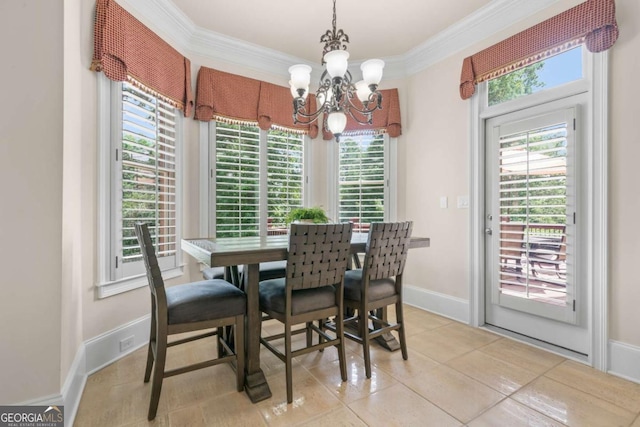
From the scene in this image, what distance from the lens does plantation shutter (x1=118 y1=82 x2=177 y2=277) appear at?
2.36 m

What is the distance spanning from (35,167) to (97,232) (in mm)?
822

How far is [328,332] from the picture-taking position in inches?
106

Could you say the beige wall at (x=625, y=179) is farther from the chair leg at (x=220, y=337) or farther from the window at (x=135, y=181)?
Result: the window at (x=135, y=181)

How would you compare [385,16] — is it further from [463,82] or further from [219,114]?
[219,114]

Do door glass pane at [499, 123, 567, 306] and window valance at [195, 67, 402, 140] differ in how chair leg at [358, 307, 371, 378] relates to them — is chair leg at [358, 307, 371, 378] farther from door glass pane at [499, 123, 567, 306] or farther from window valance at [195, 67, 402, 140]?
window valance at [195, 67, 402, 140]

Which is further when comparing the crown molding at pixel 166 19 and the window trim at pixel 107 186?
the crown molding at pixel 166 19

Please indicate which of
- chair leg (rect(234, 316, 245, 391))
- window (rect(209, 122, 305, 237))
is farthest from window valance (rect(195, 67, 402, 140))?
chair leg (rect(234, 316, 245, 391))

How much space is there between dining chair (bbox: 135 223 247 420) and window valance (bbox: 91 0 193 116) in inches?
51.7

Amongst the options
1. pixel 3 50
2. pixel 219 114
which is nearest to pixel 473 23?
pixel 219 114

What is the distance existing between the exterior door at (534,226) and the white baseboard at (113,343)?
312 cm

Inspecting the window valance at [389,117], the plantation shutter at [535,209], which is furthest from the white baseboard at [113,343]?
the plantation shutter at [535,209]

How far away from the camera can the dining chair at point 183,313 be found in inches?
63.1

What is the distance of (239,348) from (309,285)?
22.4 inches

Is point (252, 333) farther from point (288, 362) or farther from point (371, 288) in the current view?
point (371, 288)
